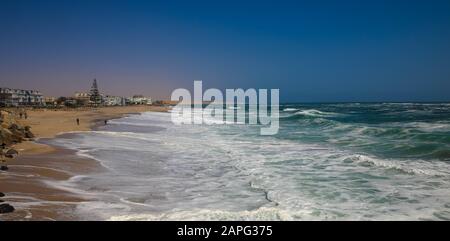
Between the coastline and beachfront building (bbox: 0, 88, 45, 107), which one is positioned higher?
beachfront building (bbox: 0, 88, 45, 107)

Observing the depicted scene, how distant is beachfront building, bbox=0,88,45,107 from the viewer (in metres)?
97.9

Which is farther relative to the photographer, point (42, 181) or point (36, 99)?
point (36, 99)

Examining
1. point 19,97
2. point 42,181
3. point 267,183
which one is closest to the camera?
point 42,181

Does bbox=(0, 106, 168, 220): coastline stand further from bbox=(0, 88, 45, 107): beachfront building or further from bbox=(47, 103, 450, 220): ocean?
bbox=(0, 88, 45, 107): beachfront building

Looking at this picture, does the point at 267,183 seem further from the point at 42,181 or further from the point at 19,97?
the point at 19,97

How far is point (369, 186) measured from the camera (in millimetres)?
10438

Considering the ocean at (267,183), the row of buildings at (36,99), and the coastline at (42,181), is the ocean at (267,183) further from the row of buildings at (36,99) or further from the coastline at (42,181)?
the row of buildings at (36,99)

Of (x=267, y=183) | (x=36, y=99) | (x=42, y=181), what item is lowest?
(x=267, y=183)

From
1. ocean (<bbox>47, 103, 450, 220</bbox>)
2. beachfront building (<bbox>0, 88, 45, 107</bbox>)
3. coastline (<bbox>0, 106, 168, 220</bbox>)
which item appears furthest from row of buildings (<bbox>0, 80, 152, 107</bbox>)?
ocean (<bbox>47, 103, 450, 220</bbox>)

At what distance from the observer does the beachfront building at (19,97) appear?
9788 centimetres

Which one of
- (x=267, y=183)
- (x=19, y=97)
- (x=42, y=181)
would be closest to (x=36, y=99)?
(x=19, y=97)

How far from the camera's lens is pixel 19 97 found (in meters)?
109
